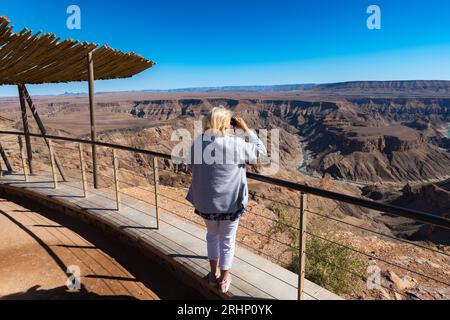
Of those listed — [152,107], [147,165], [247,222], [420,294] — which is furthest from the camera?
[152,107]

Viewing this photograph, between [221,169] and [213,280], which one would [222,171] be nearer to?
[221,169]

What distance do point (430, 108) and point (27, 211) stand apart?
761ft

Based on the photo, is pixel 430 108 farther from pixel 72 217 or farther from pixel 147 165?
pixel 72 217

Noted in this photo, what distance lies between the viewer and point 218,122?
246 centimetres

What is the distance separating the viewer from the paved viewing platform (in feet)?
10.3

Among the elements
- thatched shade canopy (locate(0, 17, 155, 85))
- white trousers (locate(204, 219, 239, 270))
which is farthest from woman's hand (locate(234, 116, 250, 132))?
thatched shade canopy (locate(0, 17, 155, 85))

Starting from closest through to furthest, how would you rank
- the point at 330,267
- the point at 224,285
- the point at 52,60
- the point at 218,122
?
the point at 218,122 < the point at 224,285 < the point at 52,60 < the point at 330,267

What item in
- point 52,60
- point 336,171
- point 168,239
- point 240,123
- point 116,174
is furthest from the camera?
point 336,171

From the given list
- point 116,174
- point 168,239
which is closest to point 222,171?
point 168,239

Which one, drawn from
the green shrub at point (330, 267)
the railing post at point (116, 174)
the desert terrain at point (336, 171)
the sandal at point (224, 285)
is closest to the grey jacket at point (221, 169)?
the desert terrain at point (336, 171)

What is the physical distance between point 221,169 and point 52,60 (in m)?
4.47

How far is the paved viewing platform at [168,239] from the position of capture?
3145mm

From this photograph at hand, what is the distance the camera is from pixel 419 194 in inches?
2037
